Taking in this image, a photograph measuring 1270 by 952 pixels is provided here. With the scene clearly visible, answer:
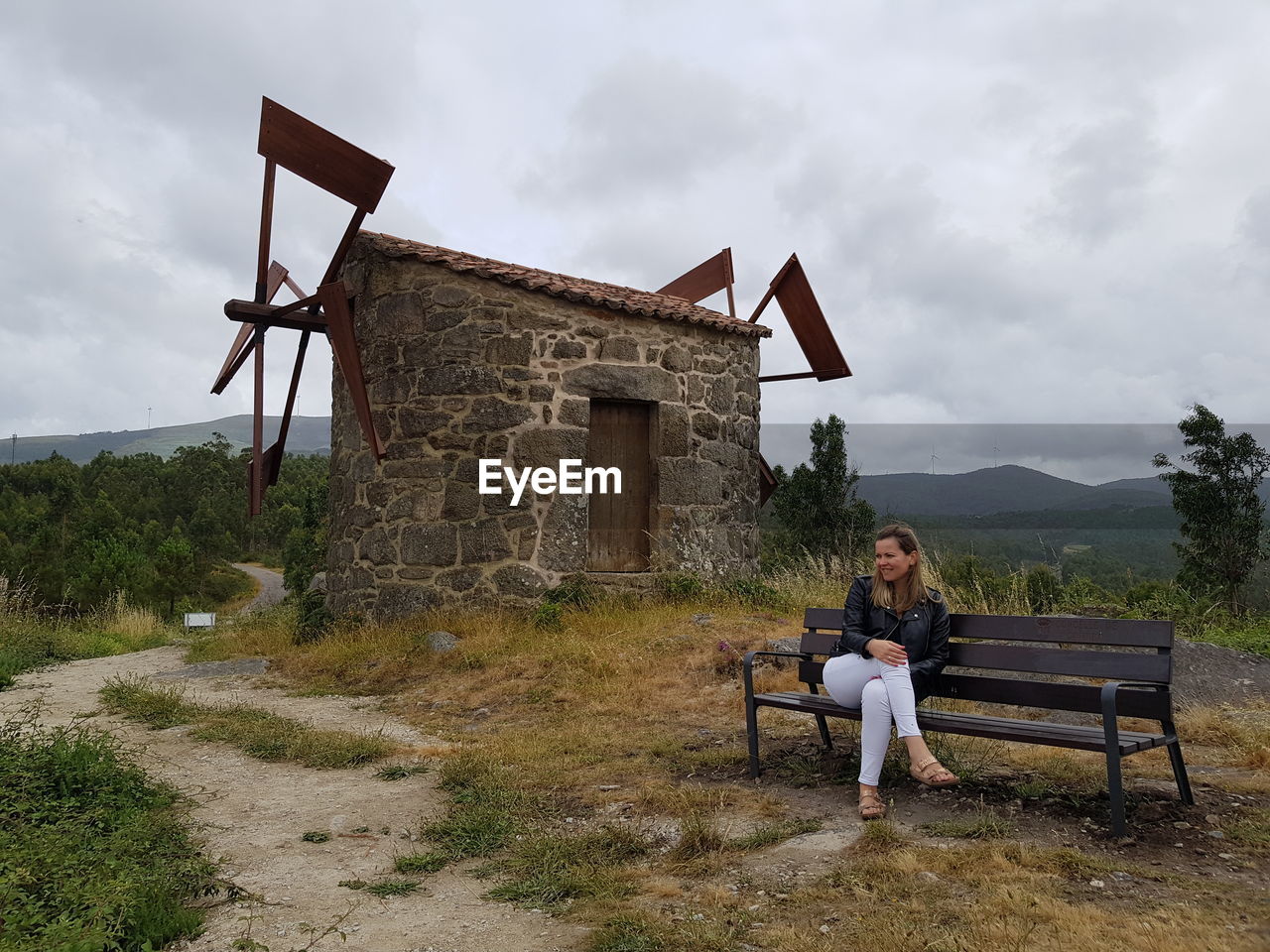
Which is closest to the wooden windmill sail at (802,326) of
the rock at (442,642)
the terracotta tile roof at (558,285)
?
the terracotta tile roof at (558,285)

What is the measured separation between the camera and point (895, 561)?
15.0 ft

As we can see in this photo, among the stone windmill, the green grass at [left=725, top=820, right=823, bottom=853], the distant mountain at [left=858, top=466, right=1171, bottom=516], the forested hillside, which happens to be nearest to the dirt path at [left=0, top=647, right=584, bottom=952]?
the green grass at [left=725, top=820, right=823, bottom=853]

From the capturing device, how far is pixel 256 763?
5.49 meters

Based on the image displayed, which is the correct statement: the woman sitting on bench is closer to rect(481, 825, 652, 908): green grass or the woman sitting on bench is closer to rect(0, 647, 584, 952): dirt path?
rect(481, 825, 652, 908): green grass

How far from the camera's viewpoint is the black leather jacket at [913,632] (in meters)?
4.51

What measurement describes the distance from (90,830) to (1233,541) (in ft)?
61.5

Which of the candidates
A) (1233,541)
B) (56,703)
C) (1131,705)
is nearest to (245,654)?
(56,703)

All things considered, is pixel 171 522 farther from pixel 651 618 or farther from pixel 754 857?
Result: pixel 754 857

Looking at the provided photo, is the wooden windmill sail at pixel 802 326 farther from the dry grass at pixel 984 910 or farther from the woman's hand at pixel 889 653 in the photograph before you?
the dry grass at pixel 984 910

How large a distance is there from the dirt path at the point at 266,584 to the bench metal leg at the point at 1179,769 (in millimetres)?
22596

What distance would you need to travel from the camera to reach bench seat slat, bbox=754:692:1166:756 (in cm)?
376

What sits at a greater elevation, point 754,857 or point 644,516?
point 644,516

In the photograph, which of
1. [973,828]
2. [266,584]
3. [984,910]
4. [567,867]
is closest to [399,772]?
[567,867]

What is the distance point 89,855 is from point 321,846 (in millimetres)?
907
